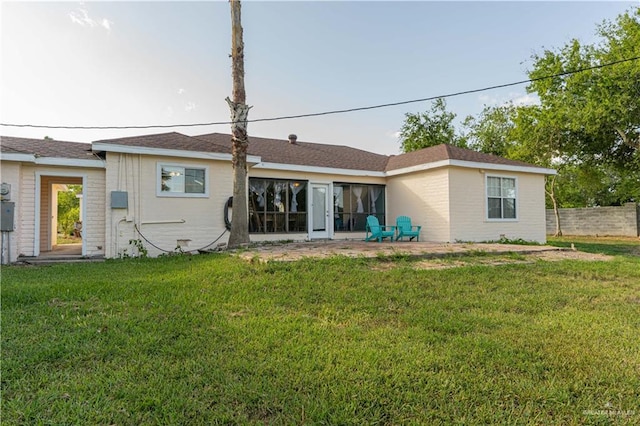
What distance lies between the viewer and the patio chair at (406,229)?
11.2 meters

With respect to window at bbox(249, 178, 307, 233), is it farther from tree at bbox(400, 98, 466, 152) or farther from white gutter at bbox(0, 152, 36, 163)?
tree at bbox(400, 98, 466, 152)

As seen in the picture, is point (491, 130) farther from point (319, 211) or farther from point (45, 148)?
point (45, 148)

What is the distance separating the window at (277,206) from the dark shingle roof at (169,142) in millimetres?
1756

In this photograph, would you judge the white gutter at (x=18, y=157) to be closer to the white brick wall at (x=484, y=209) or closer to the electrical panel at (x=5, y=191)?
the electrical panel at (x=5, y=191)

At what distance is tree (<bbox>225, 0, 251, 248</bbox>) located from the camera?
9086 mm

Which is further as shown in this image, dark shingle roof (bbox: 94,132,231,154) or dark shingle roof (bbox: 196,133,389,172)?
dark shingle roof (bbox: 196,133,389,172)

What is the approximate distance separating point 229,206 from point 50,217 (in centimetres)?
657

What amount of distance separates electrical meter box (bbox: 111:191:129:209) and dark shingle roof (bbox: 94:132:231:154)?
1.28 metres

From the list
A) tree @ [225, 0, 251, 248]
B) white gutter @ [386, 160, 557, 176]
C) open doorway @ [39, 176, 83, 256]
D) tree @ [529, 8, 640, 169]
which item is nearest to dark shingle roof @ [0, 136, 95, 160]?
open doorway @ [39, 176, 83, 256]

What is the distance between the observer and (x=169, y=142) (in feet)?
31.9

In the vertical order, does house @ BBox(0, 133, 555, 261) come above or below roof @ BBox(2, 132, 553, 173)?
below

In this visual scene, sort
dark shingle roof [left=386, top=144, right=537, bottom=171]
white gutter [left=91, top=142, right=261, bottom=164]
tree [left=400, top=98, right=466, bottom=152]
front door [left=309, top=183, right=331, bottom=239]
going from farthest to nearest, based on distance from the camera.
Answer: tree [left=400, top=98, right=466, bottom=152] < front door [left=309, top=183, right=331, bottom=239] < dark shingle roof [left=386, top=144, right=537, bottom=171] < white gutter [left=91, top=142, right=261, bottom=164]

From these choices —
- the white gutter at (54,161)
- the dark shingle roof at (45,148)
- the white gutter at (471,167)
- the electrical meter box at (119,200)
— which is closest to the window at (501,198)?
the white gutter at (471,167)

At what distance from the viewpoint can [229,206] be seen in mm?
10211
